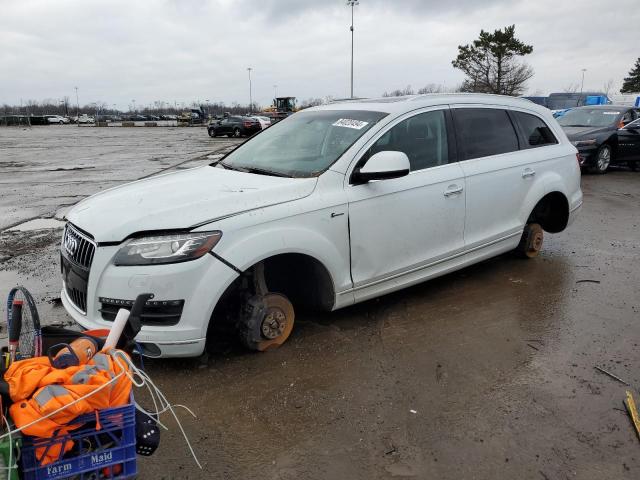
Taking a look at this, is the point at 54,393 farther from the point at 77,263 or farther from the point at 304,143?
the point at 304,143

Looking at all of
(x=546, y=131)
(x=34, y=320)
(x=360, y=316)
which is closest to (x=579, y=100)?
(x=546, y=131)

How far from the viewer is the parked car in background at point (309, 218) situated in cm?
302

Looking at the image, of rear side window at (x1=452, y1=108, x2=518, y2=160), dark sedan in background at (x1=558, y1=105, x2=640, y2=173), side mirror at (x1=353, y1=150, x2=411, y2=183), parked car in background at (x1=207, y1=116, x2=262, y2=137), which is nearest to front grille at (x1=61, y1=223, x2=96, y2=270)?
side mirror at (x1=353, y1=150, x2=411, y2=183)

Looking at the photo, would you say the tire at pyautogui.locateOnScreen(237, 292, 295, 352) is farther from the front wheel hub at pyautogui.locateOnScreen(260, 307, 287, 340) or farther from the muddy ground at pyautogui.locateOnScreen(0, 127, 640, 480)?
the muddy ground at pyautogui.locateOnScreen(0, 127, 640, 480)

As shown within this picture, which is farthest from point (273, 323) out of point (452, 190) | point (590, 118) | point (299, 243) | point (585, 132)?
point (590, 118)

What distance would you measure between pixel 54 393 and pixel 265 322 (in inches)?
77.8

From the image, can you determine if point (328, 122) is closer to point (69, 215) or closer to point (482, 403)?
point (69, 215)

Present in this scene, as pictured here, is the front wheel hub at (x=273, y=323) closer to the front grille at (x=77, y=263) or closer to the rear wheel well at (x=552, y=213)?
the front grille at (x=77, y=263)

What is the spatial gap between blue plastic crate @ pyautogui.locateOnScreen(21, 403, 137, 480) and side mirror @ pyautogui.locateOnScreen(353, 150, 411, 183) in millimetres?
2343

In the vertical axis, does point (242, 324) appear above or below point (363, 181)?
below

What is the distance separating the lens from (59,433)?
1601 mm

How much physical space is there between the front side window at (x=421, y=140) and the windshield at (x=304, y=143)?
0.18 meters

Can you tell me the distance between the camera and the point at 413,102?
4.20m

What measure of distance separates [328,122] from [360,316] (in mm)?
1640
